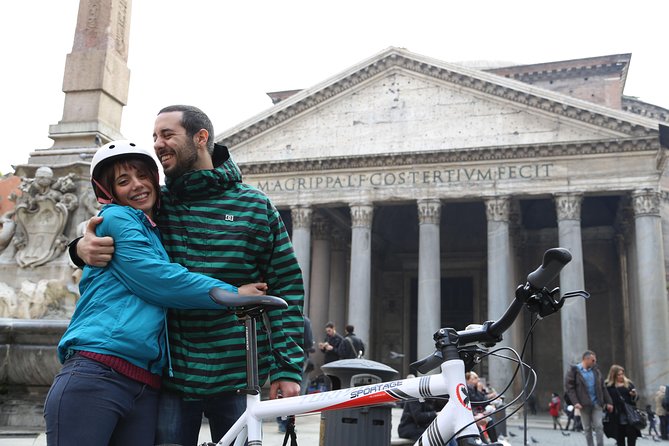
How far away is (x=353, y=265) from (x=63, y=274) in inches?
744

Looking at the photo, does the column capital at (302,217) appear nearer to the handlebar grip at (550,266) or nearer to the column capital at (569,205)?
the column capital at (569,205)

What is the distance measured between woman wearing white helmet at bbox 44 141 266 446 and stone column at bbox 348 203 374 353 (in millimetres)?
20863

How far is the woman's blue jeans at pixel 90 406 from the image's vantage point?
6.49 feet

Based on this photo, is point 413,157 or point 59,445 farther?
point 413,157

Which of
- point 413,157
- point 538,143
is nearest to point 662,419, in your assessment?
point 538,143

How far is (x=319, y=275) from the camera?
85.8 feet

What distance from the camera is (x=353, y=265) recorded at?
24.0 metres

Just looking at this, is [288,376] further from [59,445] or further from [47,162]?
[47,162]

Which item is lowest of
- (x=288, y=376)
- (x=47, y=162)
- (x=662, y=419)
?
(x=662, y=419)

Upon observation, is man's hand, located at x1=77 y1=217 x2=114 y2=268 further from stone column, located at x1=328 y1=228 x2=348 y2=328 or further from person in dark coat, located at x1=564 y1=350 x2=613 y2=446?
stone column, located at x1=328 y1=228 x2=348 y2=328

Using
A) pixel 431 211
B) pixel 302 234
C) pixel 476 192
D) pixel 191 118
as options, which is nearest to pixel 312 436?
pixel 191 118

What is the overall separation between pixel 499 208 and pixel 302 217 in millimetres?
7232

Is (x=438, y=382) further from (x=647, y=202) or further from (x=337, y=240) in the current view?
(x=337, y=240)

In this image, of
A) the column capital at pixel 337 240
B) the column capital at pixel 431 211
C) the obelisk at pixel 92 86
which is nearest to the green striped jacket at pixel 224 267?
the obelisk at pixel 92 86
